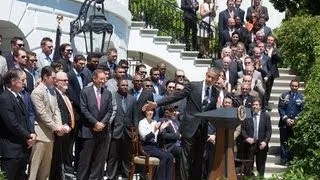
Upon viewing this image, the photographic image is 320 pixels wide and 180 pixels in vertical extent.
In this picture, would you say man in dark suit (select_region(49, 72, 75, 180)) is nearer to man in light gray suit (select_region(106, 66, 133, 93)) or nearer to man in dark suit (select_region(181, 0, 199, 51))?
man in light gray suit (select_region(106, 66, 133, 93))

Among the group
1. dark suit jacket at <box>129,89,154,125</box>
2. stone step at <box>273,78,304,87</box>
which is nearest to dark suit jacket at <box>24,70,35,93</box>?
dark suit jacket at <box>129,89,154,125</box>

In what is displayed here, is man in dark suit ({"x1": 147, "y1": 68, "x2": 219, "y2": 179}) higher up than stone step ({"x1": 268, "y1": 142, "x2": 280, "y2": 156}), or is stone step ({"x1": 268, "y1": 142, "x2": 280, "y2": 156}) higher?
man in dark suit ({"x1": 147, "y1": 68, "x2": 219, "y2": 179})

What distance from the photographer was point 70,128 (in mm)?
13586

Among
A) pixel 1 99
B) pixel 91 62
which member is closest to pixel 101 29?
pixel 91 62

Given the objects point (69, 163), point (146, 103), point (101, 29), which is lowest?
point (69, 163)

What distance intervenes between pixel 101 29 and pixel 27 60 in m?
4.54

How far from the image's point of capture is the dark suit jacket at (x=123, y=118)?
15078mm

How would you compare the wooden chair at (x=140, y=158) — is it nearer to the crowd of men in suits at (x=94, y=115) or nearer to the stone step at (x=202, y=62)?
the crowd of men in suits at (x=94, y=115)

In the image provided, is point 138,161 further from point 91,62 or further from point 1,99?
point 1,99

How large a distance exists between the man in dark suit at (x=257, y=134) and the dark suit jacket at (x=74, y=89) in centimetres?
345

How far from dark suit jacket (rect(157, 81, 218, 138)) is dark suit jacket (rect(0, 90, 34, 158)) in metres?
2.87

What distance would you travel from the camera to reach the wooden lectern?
1159 centimetres

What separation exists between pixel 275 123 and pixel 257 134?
3.63m

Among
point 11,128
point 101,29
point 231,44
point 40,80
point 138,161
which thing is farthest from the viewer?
point 231,44
